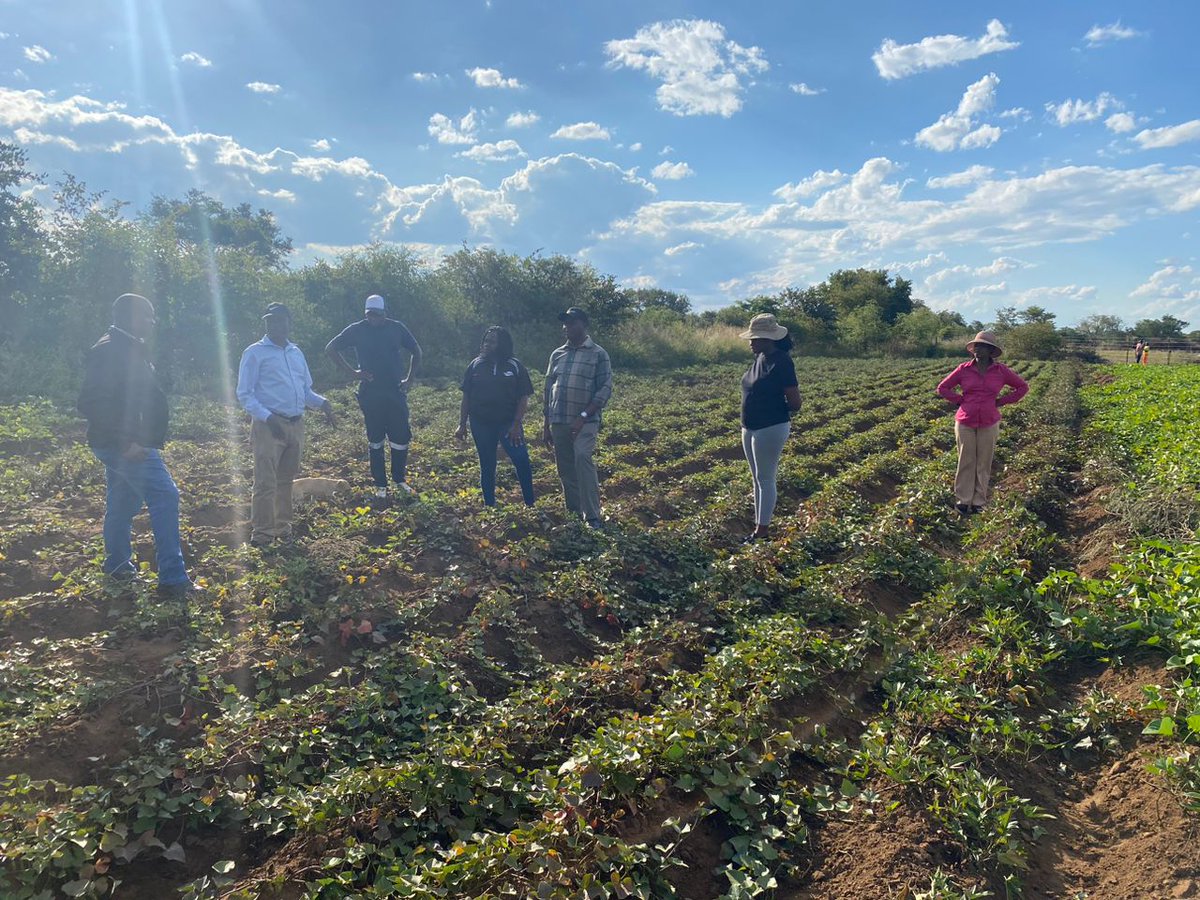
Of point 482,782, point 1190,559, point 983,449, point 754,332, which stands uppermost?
point 754,332

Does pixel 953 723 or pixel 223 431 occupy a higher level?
pixel 223 431

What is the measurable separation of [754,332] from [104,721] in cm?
489

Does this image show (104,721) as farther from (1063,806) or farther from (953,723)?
(1063,806)

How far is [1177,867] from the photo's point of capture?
237 centimetres

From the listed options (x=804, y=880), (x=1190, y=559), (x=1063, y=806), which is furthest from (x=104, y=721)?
(x=1190, y=559)

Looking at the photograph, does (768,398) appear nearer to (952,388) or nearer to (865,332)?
(952,388)

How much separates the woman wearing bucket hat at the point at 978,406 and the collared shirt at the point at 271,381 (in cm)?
588

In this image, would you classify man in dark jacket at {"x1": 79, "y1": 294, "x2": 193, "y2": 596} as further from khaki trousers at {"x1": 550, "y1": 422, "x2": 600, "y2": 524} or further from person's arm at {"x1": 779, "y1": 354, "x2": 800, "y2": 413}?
person's arm at {"x1": 779, "y1": 354, "x2": 800, "y2": 413}

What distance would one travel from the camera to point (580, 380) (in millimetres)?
6148

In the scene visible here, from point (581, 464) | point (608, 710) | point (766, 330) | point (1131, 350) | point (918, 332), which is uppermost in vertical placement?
point (918, 332)

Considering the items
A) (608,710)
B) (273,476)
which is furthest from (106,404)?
(608,710)

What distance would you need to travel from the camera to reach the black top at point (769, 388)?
565 cm

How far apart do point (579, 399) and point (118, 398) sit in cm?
339

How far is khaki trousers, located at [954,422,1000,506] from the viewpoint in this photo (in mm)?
6793
